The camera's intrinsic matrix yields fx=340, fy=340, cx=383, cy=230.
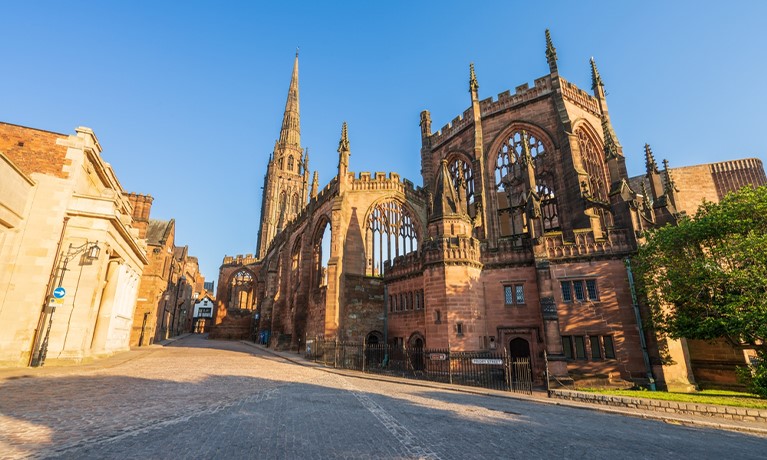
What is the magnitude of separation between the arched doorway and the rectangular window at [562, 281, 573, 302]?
A: 133 inches

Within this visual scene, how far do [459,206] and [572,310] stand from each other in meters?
9.18

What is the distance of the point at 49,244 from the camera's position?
15617 millimetres

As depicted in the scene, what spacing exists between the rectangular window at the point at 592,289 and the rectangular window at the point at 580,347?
2.23m

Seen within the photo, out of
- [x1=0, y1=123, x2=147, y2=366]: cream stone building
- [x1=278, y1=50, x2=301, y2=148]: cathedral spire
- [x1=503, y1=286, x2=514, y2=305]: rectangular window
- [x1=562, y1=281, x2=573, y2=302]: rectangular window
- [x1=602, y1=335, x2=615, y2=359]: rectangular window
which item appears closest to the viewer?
[x1=0, y1=123, x2=147, y2=366]: cream stone building

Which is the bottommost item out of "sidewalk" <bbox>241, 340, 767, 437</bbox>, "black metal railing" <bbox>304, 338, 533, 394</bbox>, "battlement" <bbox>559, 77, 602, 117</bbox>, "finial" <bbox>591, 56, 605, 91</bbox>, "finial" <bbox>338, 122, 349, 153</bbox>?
"sidewalk" <bbox>241, 340, 767, 437</bbox>

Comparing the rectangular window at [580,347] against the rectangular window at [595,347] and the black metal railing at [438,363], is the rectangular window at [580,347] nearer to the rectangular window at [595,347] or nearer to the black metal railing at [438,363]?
the rectangular window at [595,347]

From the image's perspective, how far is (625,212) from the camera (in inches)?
750

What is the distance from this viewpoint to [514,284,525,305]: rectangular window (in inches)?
789

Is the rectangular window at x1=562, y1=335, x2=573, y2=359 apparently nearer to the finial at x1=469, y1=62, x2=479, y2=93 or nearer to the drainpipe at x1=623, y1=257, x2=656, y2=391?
the drainpipe at x1=623, y1=257, x2=656, y2=391

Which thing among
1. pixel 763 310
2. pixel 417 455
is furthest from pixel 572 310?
pixel 417 455

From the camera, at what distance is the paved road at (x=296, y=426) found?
5902mm

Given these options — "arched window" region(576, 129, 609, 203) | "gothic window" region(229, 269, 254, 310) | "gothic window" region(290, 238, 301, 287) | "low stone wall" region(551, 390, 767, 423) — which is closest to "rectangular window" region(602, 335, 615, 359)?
"low stone wall" region(551, 390, 767, 423)

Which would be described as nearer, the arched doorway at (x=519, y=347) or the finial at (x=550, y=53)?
the arched doorway at (x=519, y=347)

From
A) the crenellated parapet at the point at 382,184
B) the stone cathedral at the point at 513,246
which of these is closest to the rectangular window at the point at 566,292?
the stone cathedral at the point at 513,246
